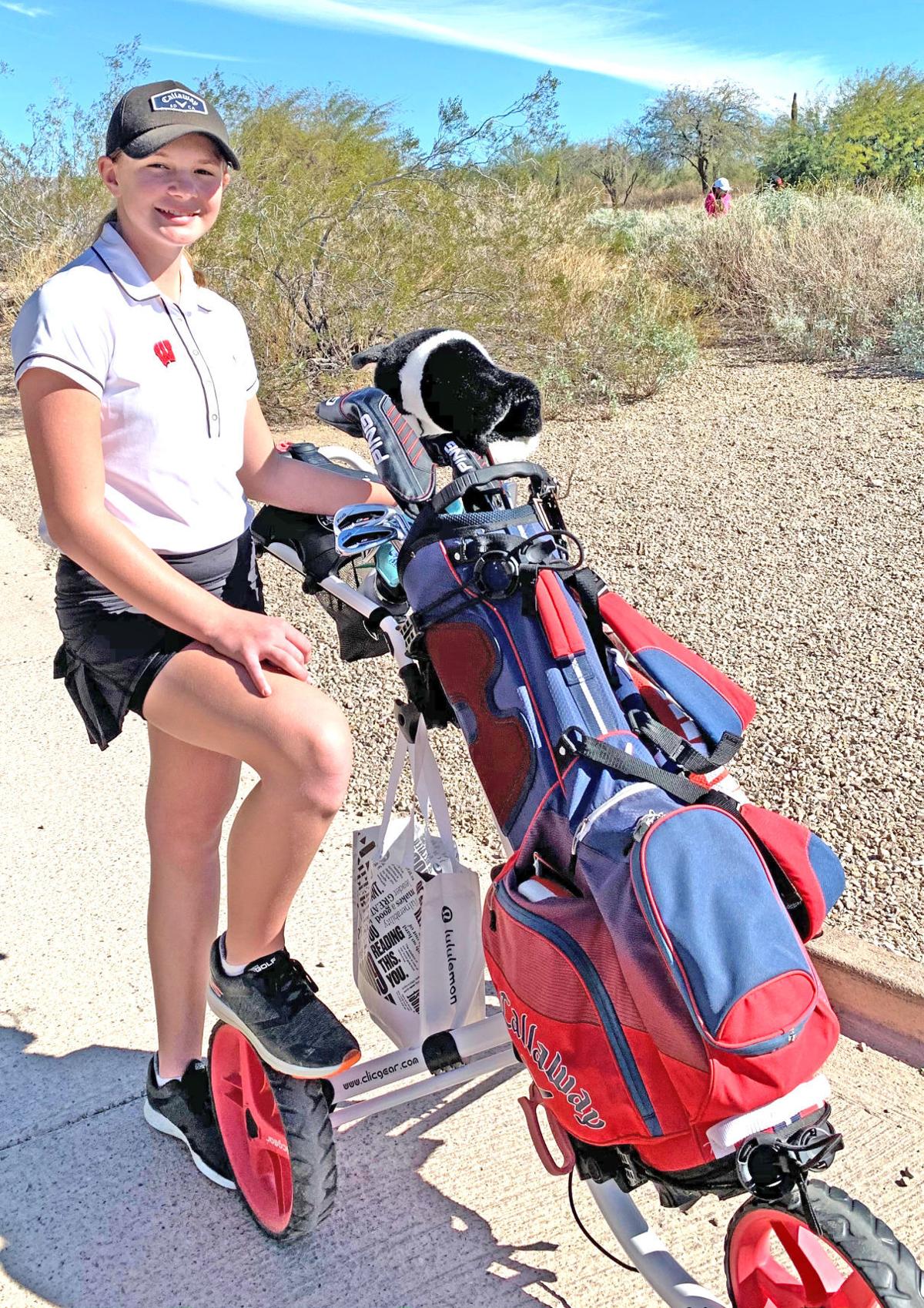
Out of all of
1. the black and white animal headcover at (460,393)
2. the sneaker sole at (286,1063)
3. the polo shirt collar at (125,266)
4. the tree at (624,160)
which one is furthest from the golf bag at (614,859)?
the tree at (624,160)

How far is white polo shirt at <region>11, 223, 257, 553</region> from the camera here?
1.93 metres

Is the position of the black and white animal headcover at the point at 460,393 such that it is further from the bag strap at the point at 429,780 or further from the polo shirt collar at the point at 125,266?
the bag strap at the point at 429,780

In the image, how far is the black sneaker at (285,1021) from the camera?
2.06 metres

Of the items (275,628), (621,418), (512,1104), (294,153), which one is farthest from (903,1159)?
(294,153)

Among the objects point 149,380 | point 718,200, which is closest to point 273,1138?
point 149,380

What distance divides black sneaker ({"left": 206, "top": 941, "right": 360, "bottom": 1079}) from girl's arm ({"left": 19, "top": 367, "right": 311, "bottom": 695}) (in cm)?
53

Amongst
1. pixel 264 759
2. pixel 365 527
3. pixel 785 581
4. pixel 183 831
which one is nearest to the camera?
pixel 264 759

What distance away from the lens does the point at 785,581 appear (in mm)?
5551

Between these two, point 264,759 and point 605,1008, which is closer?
point 605,1008

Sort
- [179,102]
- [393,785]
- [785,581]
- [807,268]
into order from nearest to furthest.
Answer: [179,102], [393,785], [785,581], [807,268]

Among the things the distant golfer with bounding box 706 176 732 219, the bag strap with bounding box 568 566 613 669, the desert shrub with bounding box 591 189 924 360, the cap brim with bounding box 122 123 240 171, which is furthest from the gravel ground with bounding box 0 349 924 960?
the distant golfer with bounding box 706 176 732 219

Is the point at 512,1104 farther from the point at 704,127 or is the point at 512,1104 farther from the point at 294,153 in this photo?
the point at 704,127

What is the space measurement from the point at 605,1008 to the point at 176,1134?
50.8 inches

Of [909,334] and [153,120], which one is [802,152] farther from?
[153,120]
